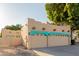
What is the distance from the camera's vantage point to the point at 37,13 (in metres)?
8.59

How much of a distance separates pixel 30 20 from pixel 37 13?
16.6 inches

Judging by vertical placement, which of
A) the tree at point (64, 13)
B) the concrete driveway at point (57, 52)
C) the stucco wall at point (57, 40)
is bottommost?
the concrete driveway at point (57, 52)

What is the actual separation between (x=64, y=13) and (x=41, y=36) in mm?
1647

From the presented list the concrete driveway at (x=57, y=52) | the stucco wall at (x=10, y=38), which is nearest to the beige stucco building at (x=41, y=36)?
the stucco wall at (x=10, y=38)

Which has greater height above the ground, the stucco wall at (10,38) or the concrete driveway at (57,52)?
the stucco wall at (10,38)

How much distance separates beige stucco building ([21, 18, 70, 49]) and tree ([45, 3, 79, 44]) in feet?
1.22

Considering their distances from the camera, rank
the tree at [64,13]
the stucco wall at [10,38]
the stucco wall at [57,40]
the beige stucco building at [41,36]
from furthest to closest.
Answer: the stucco wall at [57,40] → the stucco wall at [10,38] → the tree at [64,13] → the beige stucco building at [41,36]

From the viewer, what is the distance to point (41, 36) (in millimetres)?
9211

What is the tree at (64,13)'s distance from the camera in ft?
29.7

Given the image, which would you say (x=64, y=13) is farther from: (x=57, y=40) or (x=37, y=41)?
(x=37, y=41)

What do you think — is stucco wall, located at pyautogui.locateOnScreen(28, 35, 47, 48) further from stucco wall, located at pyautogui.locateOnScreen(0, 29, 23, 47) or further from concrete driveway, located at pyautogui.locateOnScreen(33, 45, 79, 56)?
stucco wall, located at pyautogui.locateOnScreen(0, 29, 23, 47)

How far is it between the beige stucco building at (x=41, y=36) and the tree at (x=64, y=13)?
1.22 ft

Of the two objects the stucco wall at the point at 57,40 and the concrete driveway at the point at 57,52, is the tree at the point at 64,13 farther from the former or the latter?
the concrete driveway at the point at 57,52

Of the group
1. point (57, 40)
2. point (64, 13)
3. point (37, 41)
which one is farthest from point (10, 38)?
point (64, 13)
